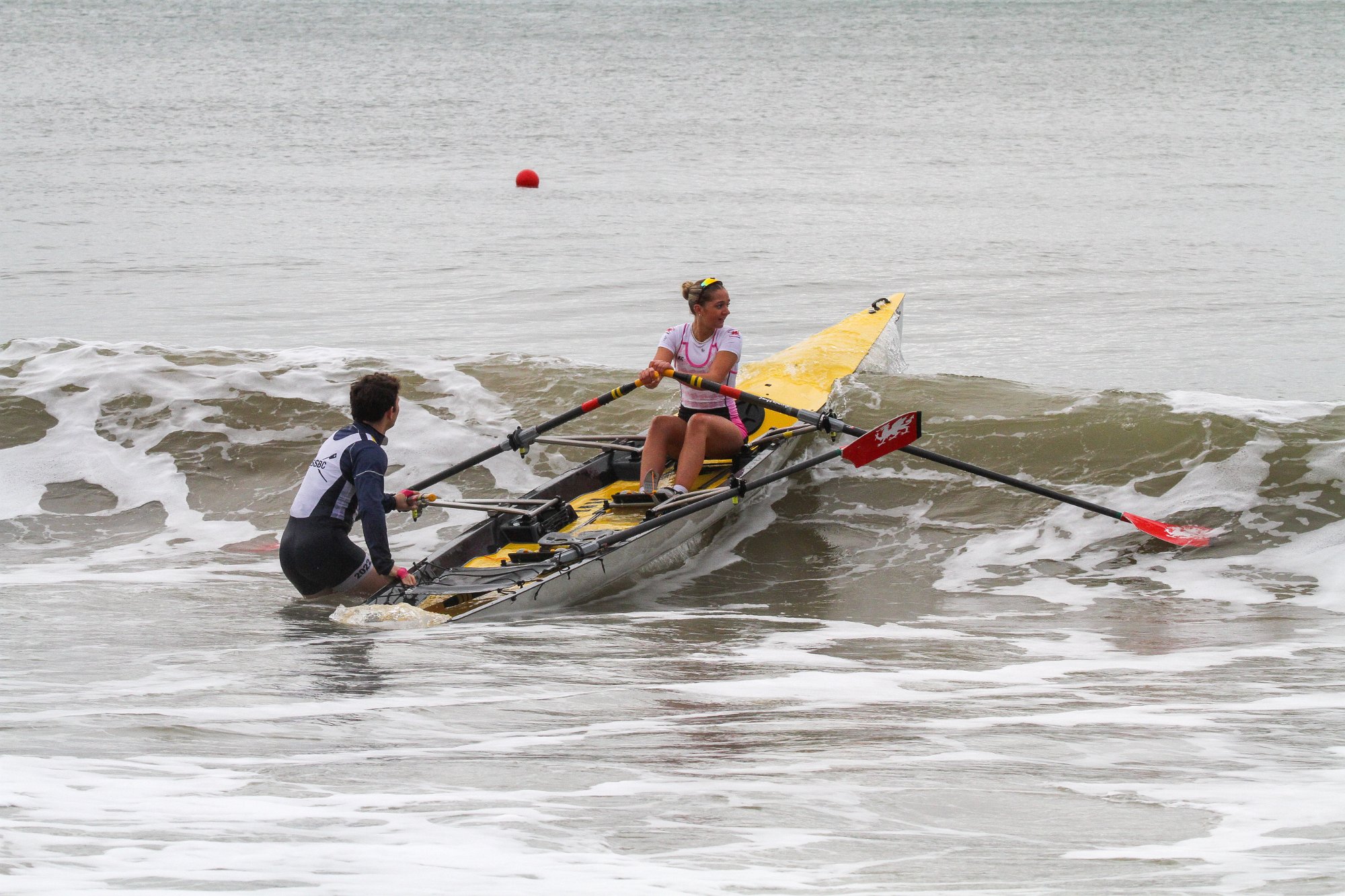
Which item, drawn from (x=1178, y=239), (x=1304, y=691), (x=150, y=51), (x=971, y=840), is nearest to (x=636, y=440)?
(x=1304, y=691)

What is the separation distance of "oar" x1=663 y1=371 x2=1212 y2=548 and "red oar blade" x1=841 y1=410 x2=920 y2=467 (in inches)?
8.0

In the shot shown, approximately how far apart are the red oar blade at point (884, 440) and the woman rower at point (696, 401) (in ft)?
2.59

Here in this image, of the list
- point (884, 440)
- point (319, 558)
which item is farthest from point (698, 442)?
point (319, 558)

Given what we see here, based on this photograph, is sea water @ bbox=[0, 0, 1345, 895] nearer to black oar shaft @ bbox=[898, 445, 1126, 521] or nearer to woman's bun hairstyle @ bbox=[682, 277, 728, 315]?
black oar shaft @ bbox=[898, 445, 1126, 521]

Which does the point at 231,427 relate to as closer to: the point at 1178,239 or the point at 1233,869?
the point at 1233,869

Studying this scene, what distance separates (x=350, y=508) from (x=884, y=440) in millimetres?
3220

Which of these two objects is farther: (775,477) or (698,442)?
(698,442)

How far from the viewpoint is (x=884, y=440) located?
7848mm

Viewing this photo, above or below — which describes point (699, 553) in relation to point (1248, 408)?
below

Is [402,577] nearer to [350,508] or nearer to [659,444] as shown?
[350,508]

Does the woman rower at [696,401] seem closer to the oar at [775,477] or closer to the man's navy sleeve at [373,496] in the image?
the oar at [775,477]

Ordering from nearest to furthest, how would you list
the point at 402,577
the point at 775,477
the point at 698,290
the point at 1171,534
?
the point at 402,577, the point at 775,477, the point at 698,290, the point at 1171,534

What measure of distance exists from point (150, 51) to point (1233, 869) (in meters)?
57.2


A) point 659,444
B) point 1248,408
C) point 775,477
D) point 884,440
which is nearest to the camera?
point 775,477
